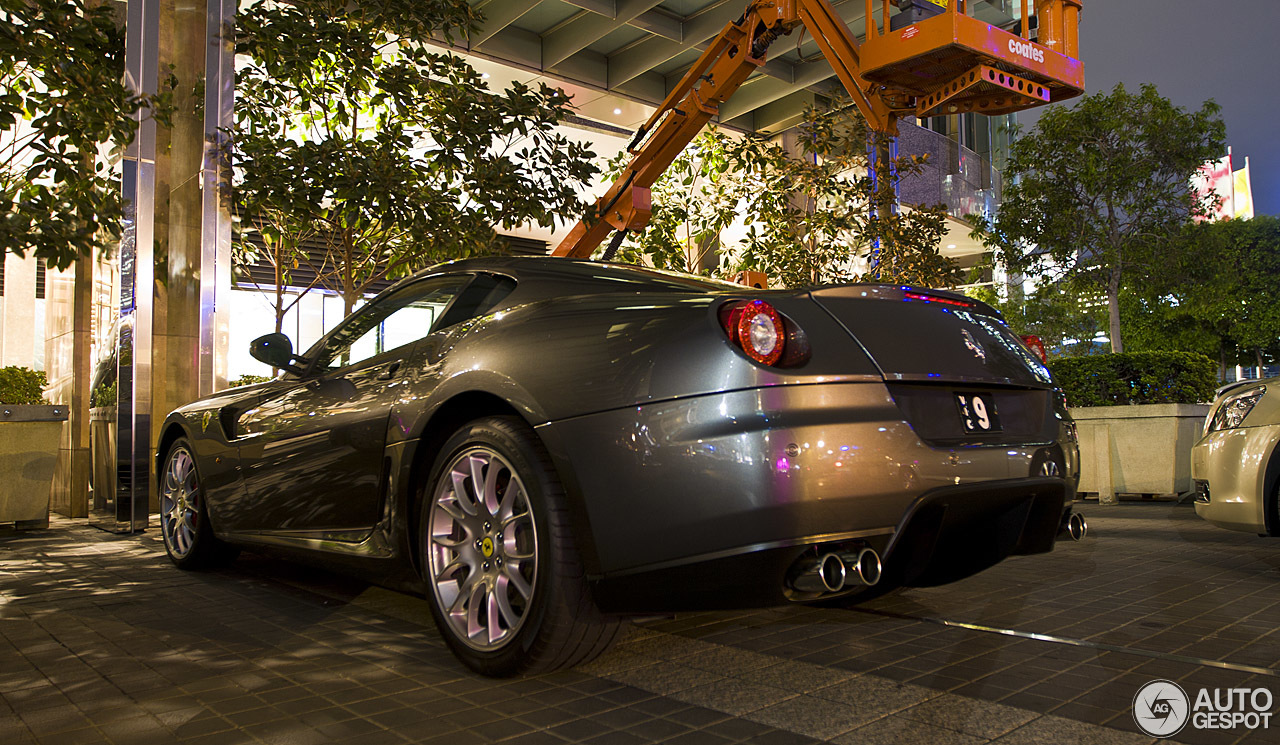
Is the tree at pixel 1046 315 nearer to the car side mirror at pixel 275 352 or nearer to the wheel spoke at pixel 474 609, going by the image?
the car side mirror at pixel 275 352

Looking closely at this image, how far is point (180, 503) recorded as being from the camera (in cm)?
492

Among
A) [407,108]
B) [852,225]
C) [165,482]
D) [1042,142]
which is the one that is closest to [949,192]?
[1042,142]

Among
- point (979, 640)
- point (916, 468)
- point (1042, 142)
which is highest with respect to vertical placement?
point (1042, 142)

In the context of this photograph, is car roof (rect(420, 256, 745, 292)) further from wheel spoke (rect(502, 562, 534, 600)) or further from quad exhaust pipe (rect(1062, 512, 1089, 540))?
quad exhaust pipe (rect(1062, 512, 1089, 540))

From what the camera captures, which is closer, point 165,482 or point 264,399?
point 264,399

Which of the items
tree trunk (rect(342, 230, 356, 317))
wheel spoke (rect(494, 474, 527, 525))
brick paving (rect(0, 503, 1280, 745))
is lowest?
brick paving (rect(0, 503, 1280, 745))

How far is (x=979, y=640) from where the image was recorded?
3209mm

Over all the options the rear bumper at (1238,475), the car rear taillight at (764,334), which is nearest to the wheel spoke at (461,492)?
the car rear taillight at (764,334)

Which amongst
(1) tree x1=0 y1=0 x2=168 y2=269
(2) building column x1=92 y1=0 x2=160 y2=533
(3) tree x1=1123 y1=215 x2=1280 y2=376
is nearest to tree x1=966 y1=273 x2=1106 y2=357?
(3) tree x1=1123 y1=215 x2=1280 y2=376

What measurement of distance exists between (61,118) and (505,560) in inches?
194

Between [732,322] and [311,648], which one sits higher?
[732,322]

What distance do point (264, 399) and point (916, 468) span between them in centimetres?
301

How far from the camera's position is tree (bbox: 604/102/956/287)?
10664mm

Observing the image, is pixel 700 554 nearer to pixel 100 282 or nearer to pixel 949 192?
pixel 100 282
